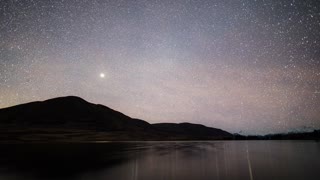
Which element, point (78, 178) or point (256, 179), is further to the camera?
point (256, 179)

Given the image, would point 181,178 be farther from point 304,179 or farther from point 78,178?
point 304,179

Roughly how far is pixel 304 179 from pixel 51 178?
78.0 ft

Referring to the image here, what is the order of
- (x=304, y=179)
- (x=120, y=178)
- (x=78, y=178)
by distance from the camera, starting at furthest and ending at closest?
(x=304, y=179)
(x=120, y=178)
(x=78, y=178)

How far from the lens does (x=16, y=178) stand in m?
23.1

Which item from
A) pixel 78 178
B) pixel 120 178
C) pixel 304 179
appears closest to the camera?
pixel 78 178

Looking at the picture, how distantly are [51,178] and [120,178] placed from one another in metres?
6.02

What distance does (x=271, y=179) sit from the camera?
25.2 metres

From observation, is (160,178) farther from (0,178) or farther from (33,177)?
(0,178)

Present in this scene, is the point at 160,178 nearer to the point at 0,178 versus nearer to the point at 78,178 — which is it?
the point at 78,178

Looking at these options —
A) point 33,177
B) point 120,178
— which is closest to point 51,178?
point 33,177

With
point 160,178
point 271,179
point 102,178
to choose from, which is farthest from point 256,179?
point 102,178

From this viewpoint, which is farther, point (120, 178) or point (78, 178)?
point (120, 178)

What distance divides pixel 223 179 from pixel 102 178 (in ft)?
36.6

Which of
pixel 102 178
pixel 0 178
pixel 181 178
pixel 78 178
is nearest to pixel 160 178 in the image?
pixel 181 178
